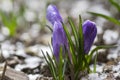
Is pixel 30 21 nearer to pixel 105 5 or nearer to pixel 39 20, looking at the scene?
pixel 39 20

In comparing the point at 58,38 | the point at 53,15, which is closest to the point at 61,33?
the point at 58,38

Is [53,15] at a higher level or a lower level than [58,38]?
higher

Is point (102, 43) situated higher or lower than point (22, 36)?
lower

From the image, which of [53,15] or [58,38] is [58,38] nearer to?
[58,38]

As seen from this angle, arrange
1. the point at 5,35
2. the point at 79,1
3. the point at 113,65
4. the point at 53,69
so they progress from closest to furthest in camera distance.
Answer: the point at 53,69 < the point at 113,65 < the point at 5,35 < the point at 79,1

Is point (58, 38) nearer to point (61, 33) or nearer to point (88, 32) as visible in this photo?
point (61, 33)

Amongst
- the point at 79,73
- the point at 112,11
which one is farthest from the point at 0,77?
the point at 112,11

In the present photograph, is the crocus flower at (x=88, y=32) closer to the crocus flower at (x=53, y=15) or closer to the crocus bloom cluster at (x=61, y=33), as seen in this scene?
the crocus bloom cluster at (x=61, y=33)

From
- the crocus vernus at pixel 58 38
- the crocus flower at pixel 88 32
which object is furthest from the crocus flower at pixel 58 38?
the crocus flower at pixel 88 32
